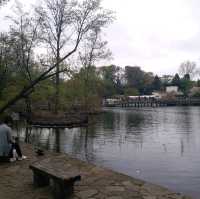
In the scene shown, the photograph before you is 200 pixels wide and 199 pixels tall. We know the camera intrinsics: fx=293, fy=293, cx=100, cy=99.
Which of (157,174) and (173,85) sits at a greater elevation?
(173,85)

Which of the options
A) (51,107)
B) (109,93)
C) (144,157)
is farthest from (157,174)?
(109,93)

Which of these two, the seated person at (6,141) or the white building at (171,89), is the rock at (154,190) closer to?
the seated person at (6,141)

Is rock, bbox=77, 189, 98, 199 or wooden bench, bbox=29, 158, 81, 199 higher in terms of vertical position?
wooden bench, bbox=29, 158, 81, 199

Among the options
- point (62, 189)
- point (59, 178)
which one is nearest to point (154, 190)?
point (62, 189)

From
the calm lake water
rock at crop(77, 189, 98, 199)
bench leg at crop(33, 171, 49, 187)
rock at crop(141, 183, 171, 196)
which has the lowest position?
the calm lake water

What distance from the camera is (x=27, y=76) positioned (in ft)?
105

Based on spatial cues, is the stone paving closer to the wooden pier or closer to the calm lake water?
the calm lake water

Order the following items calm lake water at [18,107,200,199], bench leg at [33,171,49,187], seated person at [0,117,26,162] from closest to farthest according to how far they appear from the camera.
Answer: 1. bench leg at [33,171,49,187]
2. seated person at [0,117,26,162]
3. calm lake water at [18,107,200,199]

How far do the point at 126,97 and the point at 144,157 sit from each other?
3101 inches

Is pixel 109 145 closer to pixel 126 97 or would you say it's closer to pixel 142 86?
pixel 126 97

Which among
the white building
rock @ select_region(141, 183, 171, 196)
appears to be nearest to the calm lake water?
rock @ select_region(141, 183, 171, 196)

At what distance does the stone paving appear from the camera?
649 centimetres

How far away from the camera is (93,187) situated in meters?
7.19

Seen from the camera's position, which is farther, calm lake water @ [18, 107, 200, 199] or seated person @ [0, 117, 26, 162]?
calm lake water @ [18, 107, 200, 199]
